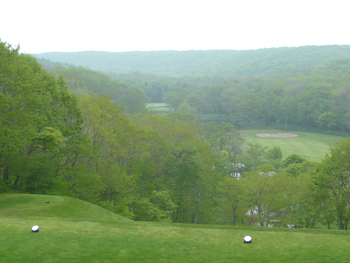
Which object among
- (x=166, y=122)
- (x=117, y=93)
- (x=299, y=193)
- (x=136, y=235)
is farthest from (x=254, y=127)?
(x=136, y=235)

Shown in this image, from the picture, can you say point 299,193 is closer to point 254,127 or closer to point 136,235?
point 136,235

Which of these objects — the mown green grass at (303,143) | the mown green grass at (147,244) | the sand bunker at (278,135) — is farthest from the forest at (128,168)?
the sand bunker at (278,135)

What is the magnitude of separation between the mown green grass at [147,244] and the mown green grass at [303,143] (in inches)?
2317

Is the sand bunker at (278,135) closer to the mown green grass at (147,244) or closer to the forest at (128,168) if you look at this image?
the forest at (128,168)

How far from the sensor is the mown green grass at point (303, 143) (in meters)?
70.0

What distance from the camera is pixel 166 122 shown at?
37594mm

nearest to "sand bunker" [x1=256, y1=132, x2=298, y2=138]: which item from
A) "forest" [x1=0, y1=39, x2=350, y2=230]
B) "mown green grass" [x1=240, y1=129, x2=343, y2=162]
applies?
"mown green grass" [x1=240, y1=129, x2=343, y2=162]

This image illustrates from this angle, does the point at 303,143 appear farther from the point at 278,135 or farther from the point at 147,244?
the point at 147,244

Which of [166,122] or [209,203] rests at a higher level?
[166,122]

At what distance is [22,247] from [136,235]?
11.3ft

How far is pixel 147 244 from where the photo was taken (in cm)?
999

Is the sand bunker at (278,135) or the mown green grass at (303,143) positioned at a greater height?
the mown green grass at (303,143)

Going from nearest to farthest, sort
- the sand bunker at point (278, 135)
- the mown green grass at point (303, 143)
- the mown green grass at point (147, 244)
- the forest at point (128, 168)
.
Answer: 1. the mown green grass at point (147, 244)
2. the forest at point (128, 168)
3. the mown green grass at point (303, 143)
4. the sand bunker at point (278, 135)

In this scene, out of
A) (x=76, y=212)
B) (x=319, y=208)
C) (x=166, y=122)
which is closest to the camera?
(x=76, y=212)
